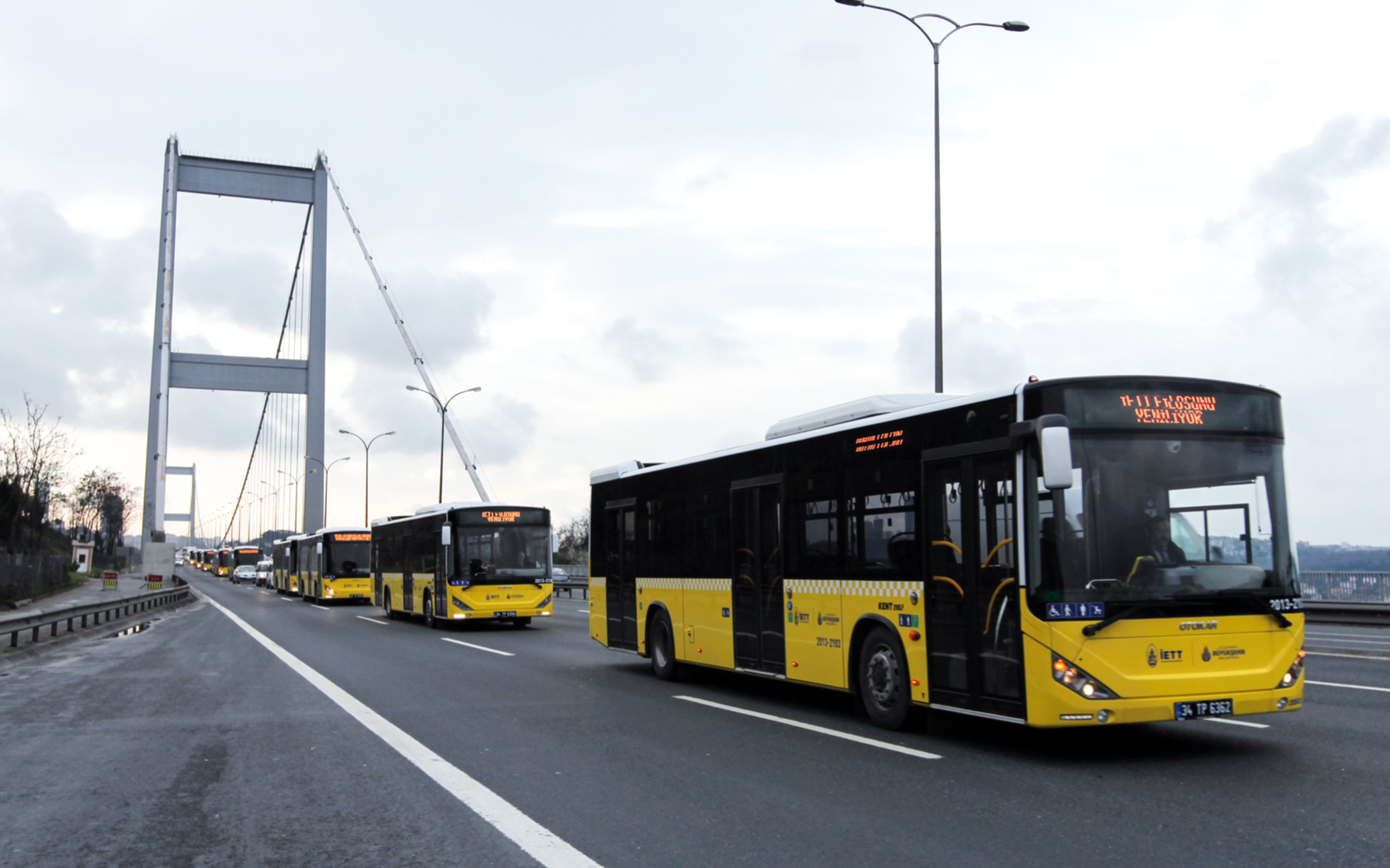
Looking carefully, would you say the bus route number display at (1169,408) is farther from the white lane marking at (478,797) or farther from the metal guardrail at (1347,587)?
the metal guardrail at (1347,587)

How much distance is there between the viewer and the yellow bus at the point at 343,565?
4328 cm

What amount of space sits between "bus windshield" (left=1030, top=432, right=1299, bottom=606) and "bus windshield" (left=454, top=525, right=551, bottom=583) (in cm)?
1826

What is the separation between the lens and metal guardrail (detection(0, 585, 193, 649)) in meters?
19.5

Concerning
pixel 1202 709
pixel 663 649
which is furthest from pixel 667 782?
pixel 663 649

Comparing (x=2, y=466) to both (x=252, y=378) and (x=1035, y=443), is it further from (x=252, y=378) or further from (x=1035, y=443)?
(x=1035, y=443)

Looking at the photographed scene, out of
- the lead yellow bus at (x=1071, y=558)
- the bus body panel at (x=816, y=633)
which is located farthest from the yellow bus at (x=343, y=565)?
the lead yellow bus at (x=1071, y=558)

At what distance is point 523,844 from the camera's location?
5.85 m

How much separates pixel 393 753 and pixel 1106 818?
488cm

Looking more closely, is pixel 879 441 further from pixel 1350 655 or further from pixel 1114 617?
pixel 1350 655

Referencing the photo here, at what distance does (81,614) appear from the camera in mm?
25891

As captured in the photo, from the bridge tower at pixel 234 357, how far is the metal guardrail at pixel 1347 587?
142 feet

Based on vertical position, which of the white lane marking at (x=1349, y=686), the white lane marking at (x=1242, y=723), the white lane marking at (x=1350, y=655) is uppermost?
the white lane marking at (x=1350, y=655)

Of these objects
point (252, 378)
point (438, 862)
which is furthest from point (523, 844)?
point (252, 378)

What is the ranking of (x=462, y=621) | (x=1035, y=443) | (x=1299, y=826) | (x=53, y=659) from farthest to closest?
(x=462, y=621) < (x=53, y=659) < (x=1035, y=443) < (x=1299, y=826)
